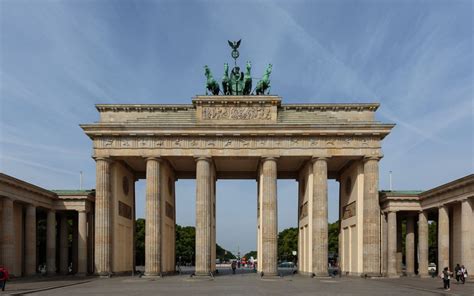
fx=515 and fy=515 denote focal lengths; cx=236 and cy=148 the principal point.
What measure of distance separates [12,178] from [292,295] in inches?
1096

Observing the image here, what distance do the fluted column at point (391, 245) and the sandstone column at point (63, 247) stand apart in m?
34.9

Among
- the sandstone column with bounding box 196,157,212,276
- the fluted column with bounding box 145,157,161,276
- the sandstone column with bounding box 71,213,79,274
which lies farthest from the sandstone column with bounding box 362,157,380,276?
the sandstone column with bounding box 71,213,79,274

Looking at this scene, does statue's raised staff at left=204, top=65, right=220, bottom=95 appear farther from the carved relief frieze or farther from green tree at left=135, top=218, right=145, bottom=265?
green tree at left=135, top=218, right=145, bottom=265

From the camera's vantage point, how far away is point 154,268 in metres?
50.7

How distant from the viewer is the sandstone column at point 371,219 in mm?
50312

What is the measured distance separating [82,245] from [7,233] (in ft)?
32.1

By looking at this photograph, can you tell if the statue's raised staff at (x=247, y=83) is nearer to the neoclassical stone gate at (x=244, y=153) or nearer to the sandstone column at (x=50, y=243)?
the neoclassical stone gate at (x=244, y=153)

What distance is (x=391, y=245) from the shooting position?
52812 mm

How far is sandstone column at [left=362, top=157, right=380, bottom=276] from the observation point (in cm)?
5031

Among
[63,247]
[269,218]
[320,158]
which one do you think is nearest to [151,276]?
[269,218]

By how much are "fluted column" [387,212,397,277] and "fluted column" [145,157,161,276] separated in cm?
2319

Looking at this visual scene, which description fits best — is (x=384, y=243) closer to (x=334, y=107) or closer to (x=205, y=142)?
(x=334, y=107)

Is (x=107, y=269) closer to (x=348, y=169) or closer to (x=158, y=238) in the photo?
(x=158, y=238)

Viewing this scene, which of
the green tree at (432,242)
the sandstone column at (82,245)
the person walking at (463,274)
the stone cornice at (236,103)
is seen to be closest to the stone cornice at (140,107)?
the stone cornice at (236,103)
